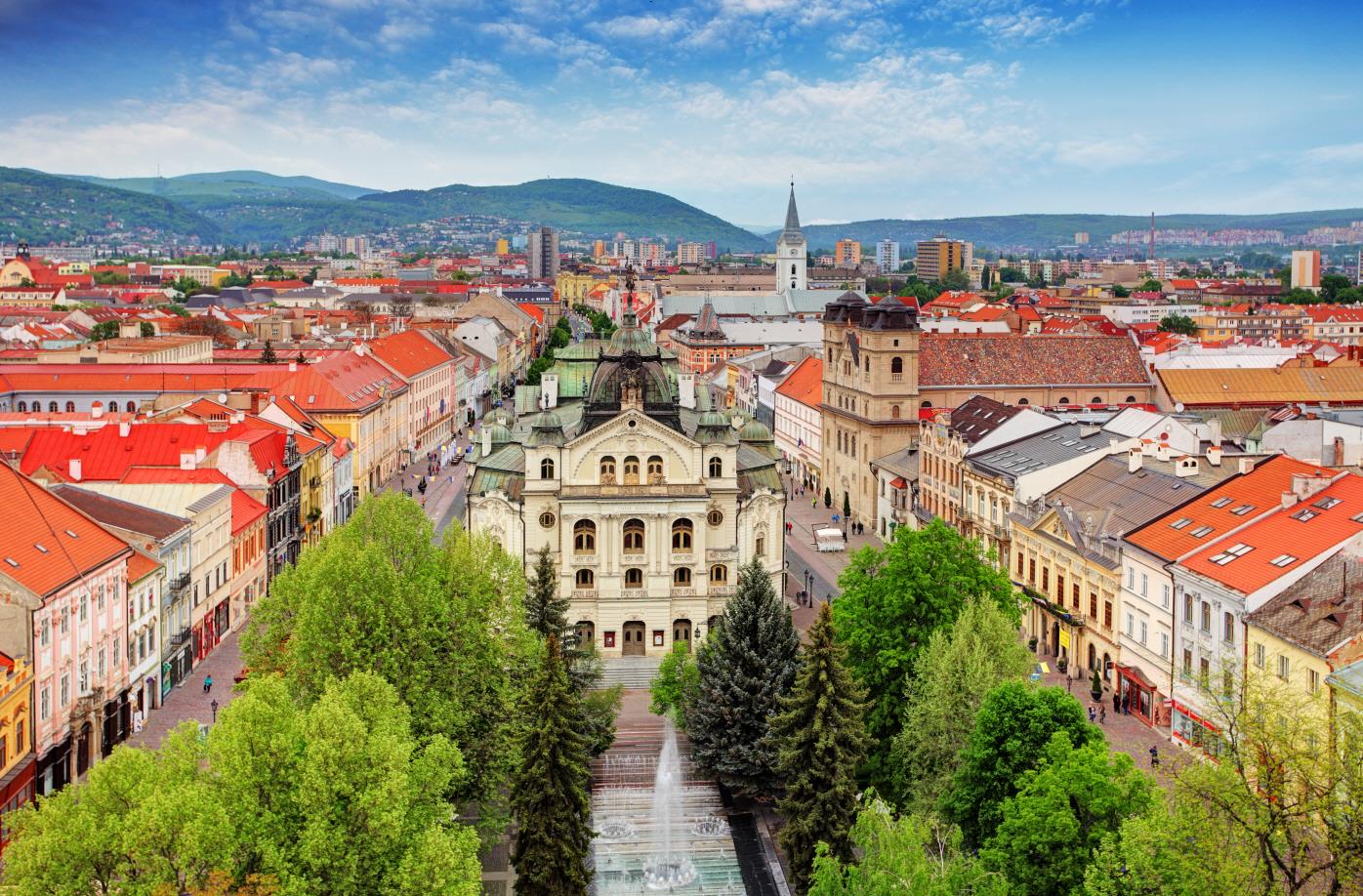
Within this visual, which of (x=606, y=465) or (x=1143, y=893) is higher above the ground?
(x=606, y=465)

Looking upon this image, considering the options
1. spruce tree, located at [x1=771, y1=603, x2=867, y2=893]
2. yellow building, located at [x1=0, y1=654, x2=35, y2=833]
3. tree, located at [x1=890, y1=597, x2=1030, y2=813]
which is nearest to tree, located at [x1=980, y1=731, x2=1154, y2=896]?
tree, located at [x1=890, y1=597, x2=1030, y2=813]

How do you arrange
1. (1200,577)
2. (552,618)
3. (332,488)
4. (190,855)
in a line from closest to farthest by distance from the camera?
(190,855), (1200,577), (552,618), (332,488)

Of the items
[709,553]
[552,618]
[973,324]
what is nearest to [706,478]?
[709,553]

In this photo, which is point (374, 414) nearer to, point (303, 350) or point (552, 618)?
point (303, 350)

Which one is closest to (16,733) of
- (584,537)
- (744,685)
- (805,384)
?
(744,685)

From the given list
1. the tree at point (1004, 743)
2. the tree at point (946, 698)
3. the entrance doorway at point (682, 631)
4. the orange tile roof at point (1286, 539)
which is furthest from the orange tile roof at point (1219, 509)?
the entrance doorway at point (682, 631)

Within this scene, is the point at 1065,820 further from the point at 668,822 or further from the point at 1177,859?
the point at 668,822

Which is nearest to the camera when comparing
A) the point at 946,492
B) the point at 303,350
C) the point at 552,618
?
the point at 552,618
